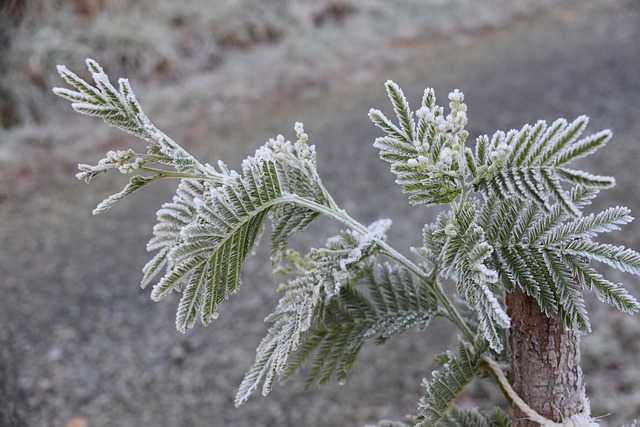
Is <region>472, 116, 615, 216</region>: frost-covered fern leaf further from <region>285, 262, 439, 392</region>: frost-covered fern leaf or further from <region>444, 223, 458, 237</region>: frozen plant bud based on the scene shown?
<region>285, 262, 439, 392</region>: frost-covered fern leaf

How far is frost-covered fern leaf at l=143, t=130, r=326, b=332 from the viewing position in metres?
0.67

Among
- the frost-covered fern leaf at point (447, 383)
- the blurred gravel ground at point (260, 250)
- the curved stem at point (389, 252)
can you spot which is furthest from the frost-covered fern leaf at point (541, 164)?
the blurred gravel ground at point (260, 250)

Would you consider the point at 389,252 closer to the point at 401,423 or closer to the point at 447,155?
the point at 447,155

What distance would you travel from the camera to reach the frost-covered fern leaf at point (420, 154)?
665 millimetres

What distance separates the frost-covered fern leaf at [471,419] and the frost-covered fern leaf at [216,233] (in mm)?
413

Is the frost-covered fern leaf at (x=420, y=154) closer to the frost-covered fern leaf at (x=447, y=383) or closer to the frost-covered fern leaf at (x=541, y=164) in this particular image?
the frost-covered fern leaf at (x=541, y=164)

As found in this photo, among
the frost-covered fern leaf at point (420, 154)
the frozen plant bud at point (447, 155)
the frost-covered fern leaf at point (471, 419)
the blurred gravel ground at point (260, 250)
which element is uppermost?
the blurred gravel ground at point (260, 250)

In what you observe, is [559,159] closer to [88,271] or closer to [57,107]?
[88,271]

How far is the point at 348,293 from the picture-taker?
36.5 inches

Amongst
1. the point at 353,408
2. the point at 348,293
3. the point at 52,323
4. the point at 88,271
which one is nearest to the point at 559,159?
the point at 348,293

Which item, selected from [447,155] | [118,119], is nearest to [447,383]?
[447,155]

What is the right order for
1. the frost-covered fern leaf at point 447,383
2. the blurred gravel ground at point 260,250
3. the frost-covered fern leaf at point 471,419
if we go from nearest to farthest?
the frost-covered fern leaf at point 447,383
the frost-covered fern leaf at point 471,419
the blurred gravel ground at point 260,250

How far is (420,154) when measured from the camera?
692 millimetres

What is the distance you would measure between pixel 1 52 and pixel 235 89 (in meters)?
2.25
